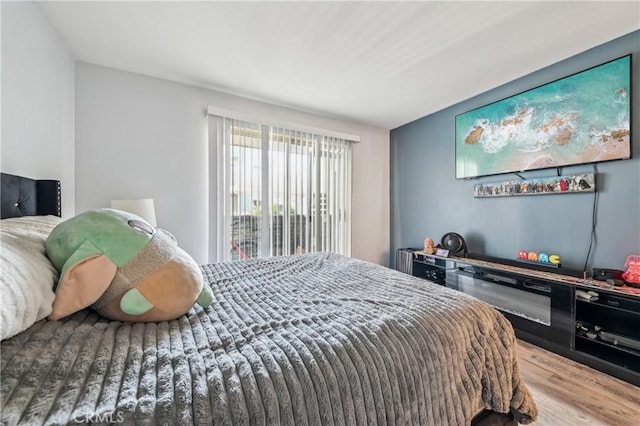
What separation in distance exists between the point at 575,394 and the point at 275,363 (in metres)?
2.16

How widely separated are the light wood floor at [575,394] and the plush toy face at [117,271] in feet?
6.76

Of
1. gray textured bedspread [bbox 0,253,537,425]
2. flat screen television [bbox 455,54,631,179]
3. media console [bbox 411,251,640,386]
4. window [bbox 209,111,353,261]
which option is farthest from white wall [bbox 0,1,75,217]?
flat screen television [bbox 455,54,631,179]

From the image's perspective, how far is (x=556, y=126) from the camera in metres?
2.23

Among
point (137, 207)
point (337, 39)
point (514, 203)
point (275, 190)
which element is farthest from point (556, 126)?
point (137, 207)

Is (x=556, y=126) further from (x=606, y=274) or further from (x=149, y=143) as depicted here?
(x=149, y=143)

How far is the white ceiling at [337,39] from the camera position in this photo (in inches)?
64.6

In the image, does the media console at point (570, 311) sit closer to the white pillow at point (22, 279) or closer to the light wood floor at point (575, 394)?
the light wood floor at point (575, 394)

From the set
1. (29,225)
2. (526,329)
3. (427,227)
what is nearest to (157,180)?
(29,225)

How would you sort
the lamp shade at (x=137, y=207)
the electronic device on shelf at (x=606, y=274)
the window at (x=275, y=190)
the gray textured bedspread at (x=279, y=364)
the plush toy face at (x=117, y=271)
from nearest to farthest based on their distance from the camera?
the gray textured bedspread at (x=279, y=364), the plush toy face at (x=117, y=271), the electronic device on shelf at (x=606, y=274), the lamp shade at (x=137, y=207), the window at (x=275, y=190)

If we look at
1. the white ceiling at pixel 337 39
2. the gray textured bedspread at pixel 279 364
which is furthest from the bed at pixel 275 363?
the white ceiling at pixel 337 39

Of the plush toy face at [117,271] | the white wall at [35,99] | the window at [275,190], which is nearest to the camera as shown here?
the plush toy face at [117,271]

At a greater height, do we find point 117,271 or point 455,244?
point 117,271

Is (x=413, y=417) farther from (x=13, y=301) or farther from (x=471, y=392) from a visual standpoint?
(x=13, y=301)

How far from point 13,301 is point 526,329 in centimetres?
321
